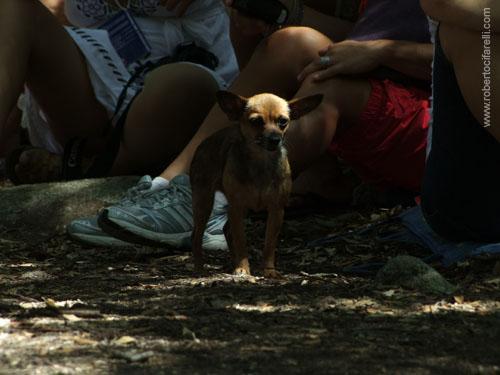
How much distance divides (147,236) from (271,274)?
3.07ft

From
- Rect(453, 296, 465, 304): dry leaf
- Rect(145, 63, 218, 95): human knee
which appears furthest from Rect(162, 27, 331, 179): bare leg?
Rect(453, 296, 465, 304): dry leaf

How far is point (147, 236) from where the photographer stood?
499 centimetres

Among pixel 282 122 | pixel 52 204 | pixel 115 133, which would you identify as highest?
pixel 282 122

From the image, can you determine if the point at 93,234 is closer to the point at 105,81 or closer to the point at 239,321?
the point at 105,81

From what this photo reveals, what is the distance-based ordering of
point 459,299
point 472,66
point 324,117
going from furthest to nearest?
1. point 324,117
2. point 472,66
3. point 459,299

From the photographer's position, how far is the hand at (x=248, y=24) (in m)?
5.39

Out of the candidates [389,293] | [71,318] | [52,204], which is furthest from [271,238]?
[52,204]

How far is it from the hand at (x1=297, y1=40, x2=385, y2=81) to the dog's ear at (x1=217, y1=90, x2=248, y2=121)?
0.83 m

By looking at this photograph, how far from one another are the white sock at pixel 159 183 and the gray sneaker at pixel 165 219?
Answer: 0.23 feet

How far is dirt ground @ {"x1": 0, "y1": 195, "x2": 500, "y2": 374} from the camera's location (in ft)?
9.43

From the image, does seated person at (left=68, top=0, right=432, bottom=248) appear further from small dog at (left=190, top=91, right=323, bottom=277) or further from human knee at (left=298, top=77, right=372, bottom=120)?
small dog at (left=190, top=91, right=323, bottom=277)

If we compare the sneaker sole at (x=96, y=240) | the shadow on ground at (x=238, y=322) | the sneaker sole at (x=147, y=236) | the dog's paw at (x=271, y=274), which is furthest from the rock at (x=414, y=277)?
the sneaker sole at (x=96, y=240)

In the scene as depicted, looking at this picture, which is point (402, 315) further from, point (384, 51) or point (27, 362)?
point (384, 51)

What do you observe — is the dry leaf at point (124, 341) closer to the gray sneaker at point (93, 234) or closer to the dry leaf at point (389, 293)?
the dry leaf at point (389, 293)
